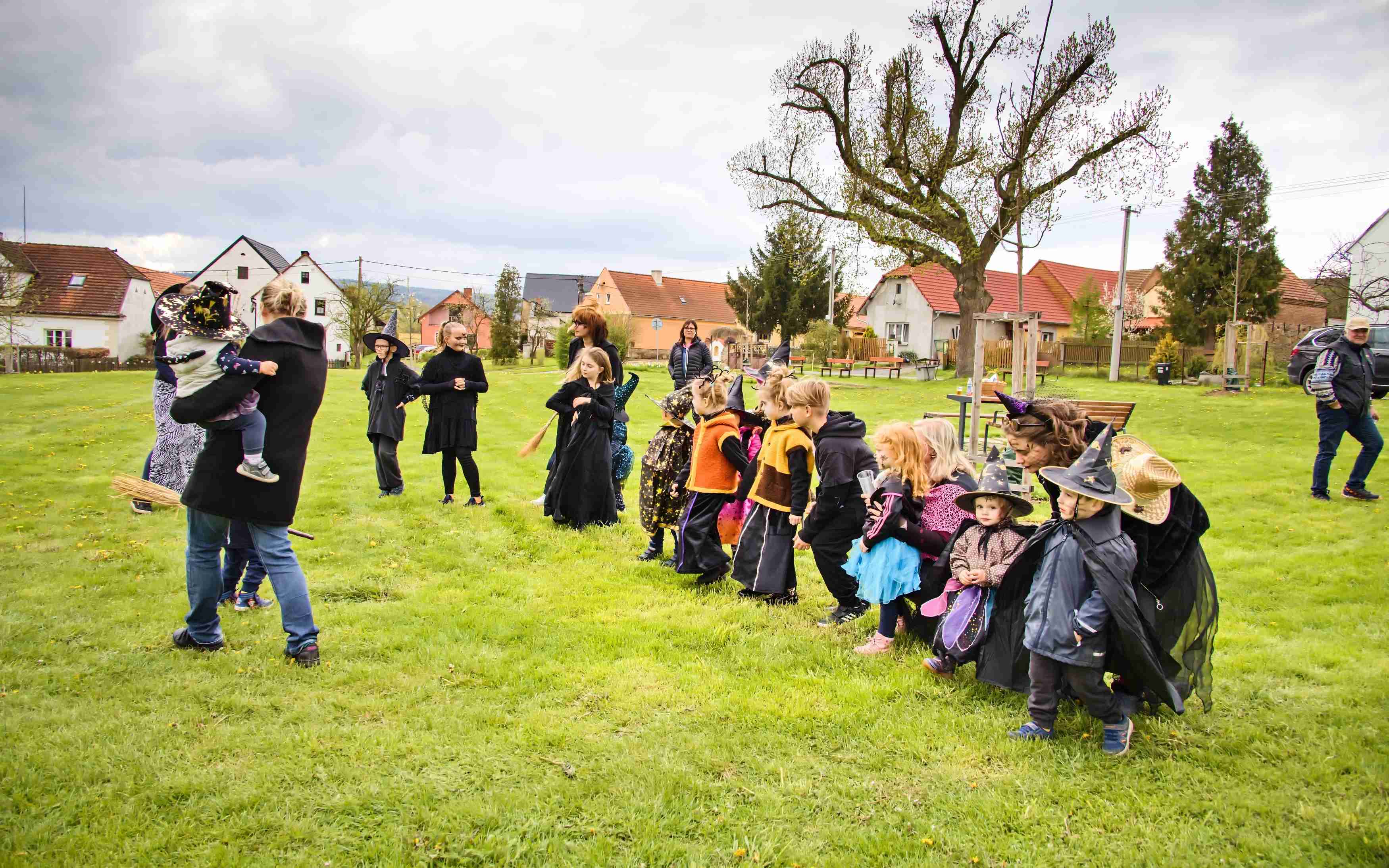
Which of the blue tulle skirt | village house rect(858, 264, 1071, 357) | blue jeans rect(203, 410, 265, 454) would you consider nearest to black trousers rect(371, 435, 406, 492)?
blue jeans rect(203, 410, 265, 454)

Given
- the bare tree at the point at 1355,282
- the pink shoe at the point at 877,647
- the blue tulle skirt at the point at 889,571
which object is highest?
the bare tree at the point at 1355,282

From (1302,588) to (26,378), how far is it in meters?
34.4

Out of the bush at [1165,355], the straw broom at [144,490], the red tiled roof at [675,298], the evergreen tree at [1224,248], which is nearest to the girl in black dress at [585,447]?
the straw broom at [144,490]

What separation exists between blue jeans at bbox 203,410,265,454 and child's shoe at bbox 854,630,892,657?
11.8 ft

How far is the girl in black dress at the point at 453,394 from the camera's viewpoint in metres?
8.37

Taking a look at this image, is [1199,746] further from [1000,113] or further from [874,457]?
[1000,113]

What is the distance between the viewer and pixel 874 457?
208 inches

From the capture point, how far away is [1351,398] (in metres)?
8.76

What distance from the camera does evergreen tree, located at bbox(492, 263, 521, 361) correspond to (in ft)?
150

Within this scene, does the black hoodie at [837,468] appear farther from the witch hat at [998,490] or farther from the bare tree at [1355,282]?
the bare tree at [1355,282]

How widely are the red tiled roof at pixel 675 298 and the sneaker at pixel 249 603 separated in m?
60.5

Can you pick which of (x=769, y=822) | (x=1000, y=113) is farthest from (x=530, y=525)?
(x=1000, y=113)

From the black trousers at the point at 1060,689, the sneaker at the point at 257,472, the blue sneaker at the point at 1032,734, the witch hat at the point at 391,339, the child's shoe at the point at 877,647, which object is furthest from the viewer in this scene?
the witch hat at the point at 391,339

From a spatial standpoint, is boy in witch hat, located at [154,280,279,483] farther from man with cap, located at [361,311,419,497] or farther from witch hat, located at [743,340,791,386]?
man with cap, located at [361,311,419,497]
